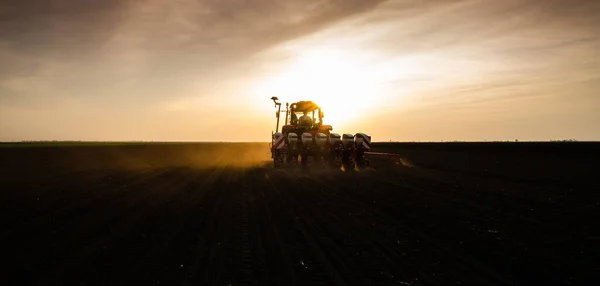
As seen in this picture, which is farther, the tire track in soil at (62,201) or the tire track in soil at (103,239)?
the tire track in soil at (62,201)

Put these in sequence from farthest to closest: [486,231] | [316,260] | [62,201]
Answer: [62,201], [486,231], [316,260]

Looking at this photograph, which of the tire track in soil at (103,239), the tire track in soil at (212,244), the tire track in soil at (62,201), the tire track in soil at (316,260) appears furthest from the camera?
the tire track in soil at (62,201)

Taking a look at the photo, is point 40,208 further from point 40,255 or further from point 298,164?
point 298,164

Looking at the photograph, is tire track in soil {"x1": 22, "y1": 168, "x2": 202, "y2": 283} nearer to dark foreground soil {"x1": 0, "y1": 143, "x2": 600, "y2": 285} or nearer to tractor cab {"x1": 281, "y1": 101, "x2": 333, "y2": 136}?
dark foreground soil {"x1": 0, "y1": 143, "x2": 600, "y2": 285}

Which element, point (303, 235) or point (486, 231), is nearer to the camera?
point (303, 235)

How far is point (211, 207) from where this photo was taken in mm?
9781

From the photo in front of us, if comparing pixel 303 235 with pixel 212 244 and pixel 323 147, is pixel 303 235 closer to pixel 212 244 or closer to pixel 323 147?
pixel 212 244

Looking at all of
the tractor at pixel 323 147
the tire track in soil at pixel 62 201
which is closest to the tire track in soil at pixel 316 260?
the tire track in soil at pixel 62 201

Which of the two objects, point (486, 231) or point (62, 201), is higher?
point (62, 201)

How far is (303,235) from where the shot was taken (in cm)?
713

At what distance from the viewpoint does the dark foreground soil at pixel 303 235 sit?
5199 mm

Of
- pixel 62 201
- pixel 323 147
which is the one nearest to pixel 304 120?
pixel 323 147

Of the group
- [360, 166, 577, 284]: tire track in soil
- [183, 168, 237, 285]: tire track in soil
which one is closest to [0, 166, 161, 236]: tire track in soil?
[183, 168, 237, 285]: tire track in soil

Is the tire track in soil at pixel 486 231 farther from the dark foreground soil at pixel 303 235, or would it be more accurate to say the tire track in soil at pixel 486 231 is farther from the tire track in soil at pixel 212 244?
the tire track in soil at pixel 212 244
